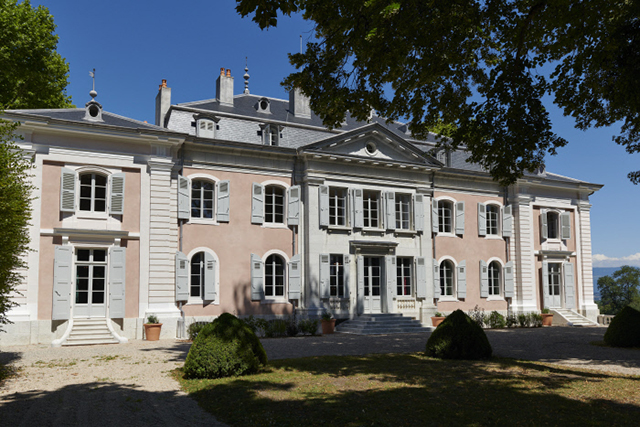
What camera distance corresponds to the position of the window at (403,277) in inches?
855

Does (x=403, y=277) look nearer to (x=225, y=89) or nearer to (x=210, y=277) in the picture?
(x=210, y=277)

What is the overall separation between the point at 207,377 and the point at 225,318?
104 cm

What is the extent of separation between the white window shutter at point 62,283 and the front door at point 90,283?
0.38m

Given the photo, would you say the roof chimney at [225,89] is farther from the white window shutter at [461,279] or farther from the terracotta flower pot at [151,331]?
the white window shutter at [461,279]

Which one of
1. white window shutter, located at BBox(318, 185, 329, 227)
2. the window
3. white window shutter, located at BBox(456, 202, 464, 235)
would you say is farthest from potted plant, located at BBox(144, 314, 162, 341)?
white window shutter, located at BBox(456, 202, 464, 235)

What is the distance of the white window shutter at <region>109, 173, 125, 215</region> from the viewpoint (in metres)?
16.9

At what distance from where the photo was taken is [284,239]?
19.8 m

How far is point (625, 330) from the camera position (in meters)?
14.6

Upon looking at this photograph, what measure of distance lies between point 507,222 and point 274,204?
37.0 ft

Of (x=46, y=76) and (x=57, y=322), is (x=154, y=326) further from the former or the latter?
(x=46, y=76)

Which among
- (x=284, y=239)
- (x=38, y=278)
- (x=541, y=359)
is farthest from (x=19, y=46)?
(x=541, y=359)

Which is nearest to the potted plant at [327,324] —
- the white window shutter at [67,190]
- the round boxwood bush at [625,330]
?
the round boxwood bush at [625,330]

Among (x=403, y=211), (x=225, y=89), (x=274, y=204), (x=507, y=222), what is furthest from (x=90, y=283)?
(x=507, y=222)

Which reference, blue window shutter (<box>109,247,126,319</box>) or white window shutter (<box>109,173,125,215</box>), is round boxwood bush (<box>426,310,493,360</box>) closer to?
blue window shutter (<box>109,247,126,319</box>)
